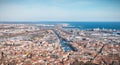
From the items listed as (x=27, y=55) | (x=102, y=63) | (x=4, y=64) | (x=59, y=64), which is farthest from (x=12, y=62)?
(x=102, y=63)

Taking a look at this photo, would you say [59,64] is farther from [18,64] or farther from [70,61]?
[18,64]

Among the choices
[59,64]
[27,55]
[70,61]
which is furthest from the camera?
[27,55]

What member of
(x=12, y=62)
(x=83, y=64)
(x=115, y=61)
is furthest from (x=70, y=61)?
(x=12, y=62)

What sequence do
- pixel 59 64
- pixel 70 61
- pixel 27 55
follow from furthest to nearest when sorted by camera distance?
pixel 27 55 → pixel 70 61 → pixel 59 64

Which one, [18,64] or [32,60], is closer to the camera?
[18,64]

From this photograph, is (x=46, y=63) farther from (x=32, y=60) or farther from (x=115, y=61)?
(x=115, y=61)

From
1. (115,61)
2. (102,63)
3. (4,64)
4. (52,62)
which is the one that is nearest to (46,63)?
(52,62)

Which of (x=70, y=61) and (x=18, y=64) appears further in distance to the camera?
(x=70, y=61)
